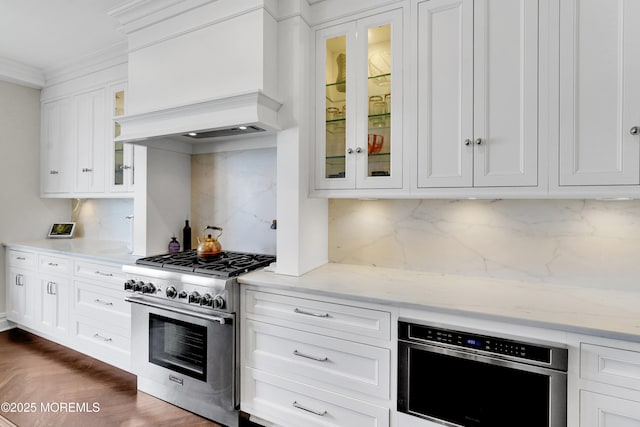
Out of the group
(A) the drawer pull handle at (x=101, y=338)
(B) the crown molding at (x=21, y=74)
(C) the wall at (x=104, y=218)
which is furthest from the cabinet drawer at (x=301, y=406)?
(B) the crown molding at (x=21, y=74)

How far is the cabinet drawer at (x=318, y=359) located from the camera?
158 cm

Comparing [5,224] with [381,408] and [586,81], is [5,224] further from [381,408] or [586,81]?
[586,81]

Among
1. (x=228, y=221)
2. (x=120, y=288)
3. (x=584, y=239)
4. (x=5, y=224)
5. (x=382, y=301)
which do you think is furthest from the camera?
(x=5, y=224)

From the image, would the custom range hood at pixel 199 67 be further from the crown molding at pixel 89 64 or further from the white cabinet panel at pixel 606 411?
the white cabinet panel at pixel 606 411

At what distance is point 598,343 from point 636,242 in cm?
78

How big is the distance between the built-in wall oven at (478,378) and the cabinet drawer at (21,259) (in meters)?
3.56

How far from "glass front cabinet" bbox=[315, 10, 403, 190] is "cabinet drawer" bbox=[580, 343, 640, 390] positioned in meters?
1.08

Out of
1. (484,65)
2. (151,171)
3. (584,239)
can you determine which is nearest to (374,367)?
(584,239)

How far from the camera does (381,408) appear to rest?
1569mm

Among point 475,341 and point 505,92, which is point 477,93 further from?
point 475,341

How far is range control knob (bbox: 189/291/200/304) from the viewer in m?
1.98

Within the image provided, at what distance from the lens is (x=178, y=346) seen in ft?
6.97

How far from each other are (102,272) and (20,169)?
1904 mm

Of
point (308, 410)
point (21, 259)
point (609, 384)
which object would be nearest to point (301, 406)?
point (308, 410)
